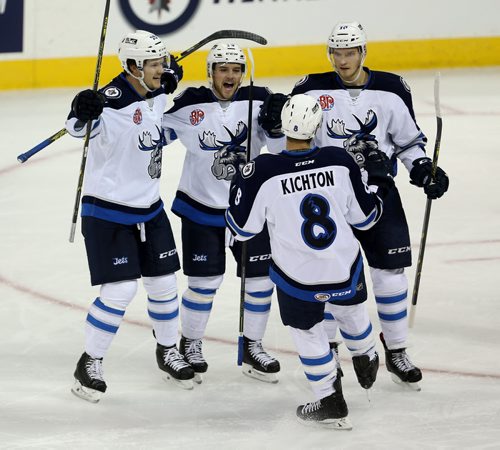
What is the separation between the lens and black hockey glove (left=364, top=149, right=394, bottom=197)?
15.6 ft

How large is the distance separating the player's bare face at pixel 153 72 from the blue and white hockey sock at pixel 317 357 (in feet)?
3.57

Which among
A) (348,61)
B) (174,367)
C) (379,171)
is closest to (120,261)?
(174,367)

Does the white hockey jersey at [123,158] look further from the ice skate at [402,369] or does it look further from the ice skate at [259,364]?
the ice skate at [402,369]

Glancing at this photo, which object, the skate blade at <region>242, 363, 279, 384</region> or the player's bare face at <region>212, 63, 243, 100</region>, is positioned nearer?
the player's bare face at <region>212, 63, 243, 100</region>

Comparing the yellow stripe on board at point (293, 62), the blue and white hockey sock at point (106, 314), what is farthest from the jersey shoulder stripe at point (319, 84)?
the yellow stripe on board at point (293, 62)

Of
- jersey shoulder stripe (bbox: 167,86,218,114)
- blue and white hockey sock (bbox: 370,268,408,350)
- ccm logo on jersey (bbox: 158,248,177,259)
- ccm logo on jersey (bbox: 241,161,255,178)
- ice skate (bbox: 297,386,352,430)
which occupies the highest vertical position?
Answer: jersey shoulder stripe (bbox: 167,86,218,114)

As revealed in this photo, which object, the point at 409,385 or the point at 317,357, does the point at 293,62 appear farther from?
the point at 317,357

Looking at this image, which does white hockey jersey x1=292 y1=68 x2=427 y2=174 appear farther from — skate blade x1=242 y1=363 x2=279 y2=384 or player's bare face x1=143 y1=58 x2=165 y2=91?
skate blade x1=242 y1=363 x2=279 y2=384

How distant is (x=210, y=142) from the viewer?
510 centimetres

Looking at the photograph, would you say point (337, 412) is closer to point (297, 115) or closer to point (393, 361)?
point (393, 361)

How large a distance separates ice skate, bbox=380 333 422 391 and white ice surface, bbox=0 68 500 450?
0.04m

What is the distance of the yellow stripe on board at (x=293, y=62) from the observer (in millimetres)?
10492

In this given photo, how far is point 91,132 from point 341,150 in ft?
3.15

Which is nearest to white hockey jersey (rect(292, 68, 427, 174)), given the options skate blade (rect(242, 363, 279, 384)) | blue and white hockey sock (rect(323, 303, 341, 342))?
blue and white hockey sock (rect(323, 303, 341, 342))
